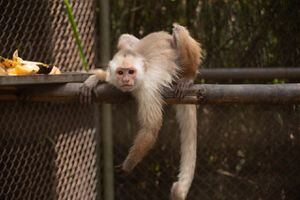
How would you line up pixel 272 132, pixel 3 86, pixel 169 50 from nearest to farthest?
pixel 3 86 < pixel 169 50 < pixel 272 132

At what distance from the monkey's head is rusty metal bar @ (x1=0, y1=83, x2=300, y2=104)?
225mm

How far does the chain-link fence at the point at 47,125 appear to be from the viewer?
4.61 meters

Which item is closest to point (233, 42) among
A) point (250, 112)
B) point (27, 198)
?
point (250, 112)

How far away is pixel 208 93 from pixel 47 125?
1.58 metres

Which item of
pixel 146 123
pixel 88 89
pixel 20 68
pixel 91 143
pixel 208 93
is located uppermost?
pixel 20 68

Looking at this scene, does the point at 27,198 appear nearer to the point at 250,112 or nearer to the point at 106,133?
the point at 106,133

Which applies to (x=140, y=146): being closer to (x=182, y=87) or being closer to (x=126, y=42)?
(x=182, y=87)

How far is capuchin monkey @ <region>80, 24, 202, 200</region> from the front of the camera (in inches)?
183

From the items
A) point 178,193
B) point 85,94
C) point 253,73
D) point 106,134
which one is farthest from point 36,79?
point 253,73

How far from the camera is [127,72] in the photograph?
480 cm

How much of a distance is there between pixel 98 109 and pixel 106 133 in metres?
0.26

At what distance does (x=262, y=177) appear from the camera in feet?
20.8

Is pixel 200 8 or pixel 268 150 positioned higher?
pixel 200 8

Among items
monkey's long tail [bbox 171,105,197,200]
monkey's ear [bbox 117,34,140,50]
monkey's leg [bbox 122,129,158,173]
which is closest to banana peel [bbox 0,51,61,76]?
monkey's leg [bbox 122,129,158,173]
